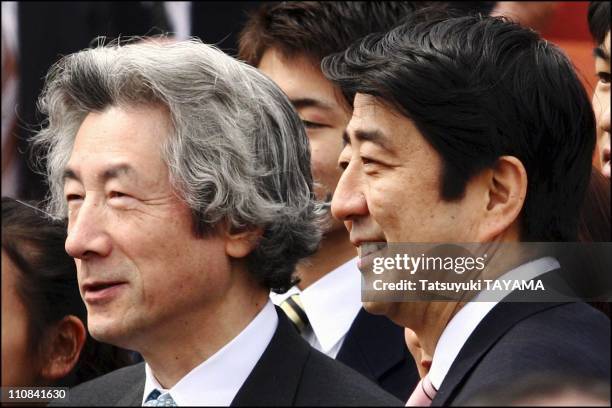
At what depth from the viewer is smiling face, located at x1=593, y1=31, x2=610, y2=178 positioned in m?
4.14

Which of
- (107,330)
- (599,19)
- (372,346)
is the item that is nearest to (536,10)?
(599,19)

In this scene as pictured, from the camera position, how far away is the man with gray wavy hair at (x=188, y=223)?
3164 mm

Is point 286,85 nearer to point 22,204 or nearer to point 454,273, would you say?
point 22,204

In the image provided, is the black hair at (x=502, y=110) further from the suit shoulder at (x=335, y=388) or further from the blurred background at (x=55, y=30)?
the blurred background at (x=55, y=30)

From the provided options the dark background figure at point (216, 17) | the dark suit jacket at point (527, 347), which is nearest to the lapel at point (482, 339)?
the dark suit jacket at point (527, 347)

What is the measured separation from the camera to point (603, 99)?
4168 mm

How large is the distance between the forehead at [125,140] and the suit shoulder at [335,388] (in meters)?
0.64

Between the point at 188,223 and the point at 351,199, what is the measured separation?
0.45m

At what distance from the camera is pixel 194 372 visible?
3174mm

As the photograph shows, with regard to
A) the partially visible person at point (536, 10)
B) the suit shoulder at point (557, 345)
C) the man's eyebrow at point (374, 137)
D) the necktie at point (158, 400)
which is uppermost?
the partially visible person at point (536, 10)

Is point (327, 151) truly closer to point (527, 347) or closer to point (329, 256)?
point (329, 256)

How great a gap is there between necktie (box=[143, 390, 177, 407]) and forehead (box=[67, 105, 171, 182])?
1.80 feet

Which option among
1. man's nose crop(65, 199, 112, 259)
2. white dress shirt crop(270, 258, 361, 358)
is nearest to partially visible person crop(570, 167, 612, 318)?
white dress shirt crop(270, 258, 361, 358)

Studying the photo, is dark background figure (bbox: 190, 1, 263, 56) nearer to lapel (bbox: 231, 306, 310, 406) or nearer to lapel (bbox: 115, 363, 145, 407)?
→ lapel (bbox: 115, 363, 145, 407)
